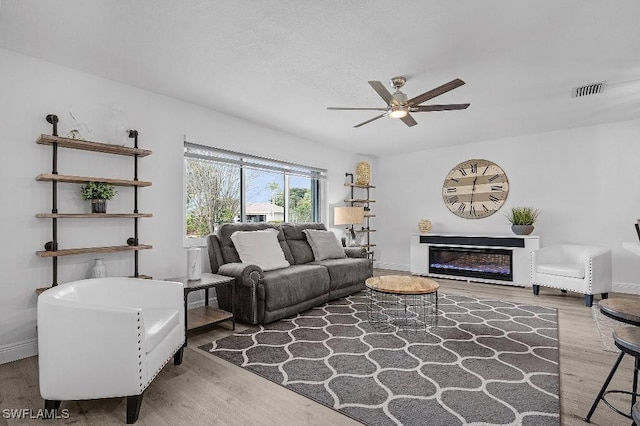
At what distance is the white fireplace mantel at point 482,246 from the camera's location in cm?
515

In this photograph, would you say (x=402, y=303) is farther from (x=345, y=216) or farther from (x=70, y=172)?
(x=70, y=172)

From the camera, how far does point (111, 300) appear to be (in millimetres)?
2275

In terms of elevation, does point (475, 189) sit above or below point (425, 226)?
above

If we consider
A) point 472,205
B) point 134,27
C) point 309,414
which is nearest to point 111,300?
point 309,414

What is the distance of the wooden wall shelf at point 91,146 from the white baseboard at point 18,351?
5.31 feet

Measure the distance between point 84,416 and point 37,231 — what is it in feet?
5.55

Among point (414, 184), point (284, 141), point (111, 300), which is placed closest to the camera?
point (111, 300)

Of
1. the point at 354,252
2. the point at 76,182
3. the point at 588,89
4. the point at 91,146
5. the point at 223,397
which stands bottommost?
the point at 223,397

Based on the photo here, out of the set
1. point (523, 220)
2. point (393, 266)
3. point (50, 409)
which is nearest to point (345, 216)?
point (393, 266)

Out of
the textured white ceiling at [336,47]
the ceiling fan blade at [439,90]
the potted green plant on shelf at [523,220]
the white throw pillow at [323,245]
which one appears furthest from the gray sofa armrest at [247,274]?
the potted green plant on shelf at [523,220]

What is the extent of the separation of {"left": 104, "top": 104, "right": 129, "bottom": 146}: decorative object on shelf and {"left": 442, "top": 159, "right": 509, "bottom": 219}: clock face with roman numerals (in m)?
5.28

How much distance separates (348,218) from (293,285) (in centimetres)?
254

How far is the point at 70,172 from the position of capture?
298cm

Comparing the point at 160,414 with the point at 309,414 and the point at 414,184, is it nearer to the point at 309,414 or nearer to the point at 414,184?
the point at 309,414
